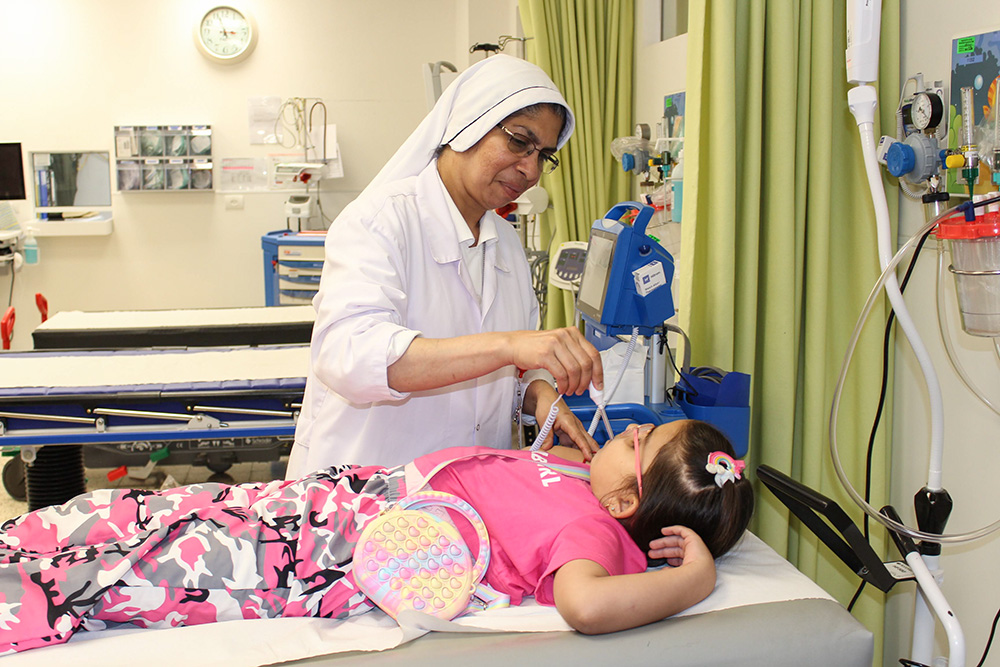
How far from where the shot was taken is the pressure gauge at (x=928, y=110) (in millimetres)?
1575

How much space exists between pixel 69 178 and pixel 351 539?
5.14m

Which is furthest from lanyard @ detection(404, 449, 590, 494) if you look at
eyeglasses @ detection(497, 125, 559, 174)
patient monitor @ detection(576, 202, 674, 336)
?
eyeglasses @ detection(497, 125, 559, 174)

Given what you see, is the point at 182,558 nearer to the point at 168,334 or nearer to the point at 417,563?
the point at 417,563

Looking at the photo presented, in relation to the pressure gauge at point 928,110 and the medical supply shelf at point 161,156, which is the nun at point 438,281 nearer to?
the pressure gauge at point 928,110

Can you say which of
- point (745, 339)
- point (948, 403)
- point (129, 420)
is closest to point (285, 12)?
point (129, 420)

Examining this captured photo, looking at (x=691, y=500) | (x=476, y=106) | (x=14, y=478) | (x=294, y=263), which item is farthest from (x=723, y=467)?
(x=294, y=263)

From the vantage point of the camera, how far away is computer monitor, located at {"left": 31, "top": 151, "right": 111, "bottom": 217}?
545 cm

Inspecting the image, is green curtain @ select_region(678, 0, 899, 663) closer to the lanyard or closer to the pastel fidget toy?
the lanyard

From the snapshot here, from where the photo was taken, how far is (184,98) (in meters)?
5.49

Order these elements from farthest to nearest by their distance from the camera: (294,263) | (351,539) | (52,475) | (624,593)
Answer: (294,263) < (52,475) < (351,539) < (624,593)

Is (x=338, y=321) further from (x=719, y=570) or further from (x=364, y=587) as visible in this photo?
(x=719, y=570)

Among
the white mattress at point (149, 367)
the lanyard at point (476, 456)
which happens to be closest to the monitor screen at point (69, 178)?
the white mattress at point (149, 367)

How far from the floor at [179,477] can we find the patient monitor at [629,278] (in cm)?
224

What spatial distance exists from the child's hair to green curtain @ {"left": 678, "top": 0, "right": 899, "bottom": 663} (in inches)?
22.5
